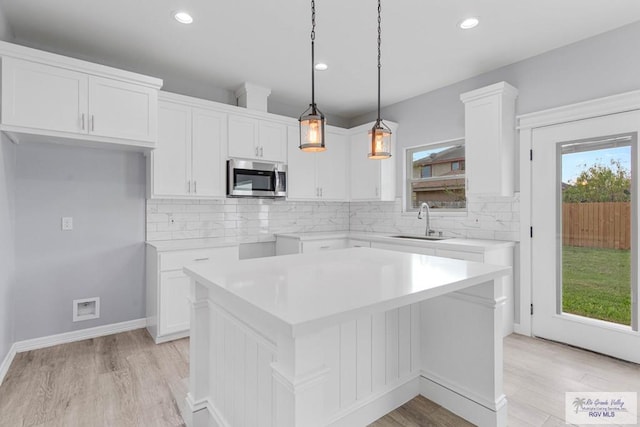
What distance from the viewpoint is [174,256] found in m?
3.10

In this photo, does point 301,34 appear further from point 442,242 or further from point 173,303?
point 173,303

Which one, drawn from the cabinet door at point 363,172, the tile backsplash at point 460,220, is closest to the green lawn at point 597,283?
the tile backsplash at point 460,220

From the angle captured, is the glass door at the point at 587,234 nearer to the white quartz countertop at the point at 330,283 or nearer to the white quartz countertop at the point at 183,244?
the white quartz countertop at the point at 330,283

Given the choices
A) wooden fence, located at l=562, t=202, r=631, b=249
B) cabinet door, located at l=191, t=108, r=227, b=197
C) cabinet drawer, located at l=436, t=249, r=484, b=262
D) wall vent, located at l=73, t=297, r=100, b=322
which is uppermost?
cabinet door, located at l=191, t=108, r=227, b=197

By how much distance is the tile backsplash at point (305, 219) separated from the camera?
11.4 ft

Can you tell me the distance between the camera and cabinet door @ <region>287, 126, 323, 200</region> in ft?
13.7

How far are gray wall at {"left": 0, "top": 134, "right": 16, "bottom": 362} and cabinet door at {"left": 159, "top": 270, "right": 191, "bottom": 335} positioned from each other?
3.46ft

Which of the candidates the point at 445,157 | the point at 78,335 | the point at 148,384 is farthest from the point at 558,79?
the point at 78,335

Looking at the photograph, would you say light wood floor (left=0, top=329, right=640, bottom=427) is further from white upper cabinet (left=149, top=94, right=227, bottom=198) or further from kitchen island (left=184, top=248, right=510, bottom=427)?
white upper cabinet (left=149, top=94, right=227, bottom=198)

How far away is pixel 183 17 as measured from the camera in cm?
251

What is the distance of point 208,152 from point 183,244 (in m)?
0.98

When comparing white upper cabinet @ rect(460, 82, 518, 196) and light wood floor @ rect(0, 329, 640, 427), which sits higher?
white upper cabinet @ rect(460, 82, 518, 196)

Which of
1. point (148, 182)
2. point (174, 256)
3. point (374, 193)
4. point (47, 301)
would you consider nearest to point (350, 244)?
point (374, 193)

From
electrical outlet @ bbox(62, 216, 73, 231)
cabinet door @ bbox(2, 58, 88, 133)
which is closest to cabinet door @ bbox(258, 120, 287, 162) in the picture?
cabinet door @ bbox(2, 58, 88, 133)
